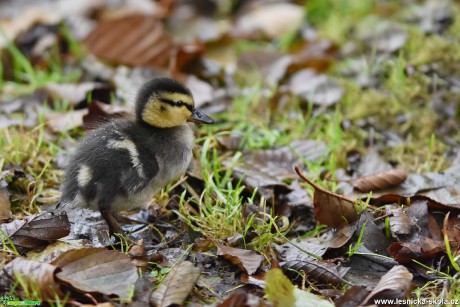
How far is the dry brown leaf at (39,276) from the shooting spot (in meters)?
2.90

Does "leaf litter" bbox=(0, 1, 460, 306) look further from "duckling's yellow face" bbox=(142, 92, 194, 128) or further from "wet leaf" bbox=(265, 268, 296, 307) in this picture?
"duckling's yellow face" bbox=(142, 92, 194, 128)

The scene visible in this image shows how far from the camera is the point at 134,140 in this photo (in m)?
3.62

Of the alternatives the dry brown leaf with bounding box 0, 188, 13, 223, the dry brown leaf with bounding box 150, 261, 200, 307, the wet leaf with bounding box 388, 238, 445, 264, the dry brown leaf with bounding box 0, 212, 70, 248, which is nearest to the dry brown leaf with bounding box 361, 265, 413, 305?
the wet leaf with bounding box 388, 238, 445, 264

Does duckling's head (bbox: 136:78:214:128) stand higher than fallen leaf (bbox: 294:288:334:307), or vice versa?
duckling's head (bbox: 136:78:214:128)

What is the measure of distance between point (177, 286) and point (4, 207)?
1134 mm

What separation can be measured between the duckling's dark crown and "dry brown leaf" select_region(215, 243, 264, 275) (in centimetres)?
87

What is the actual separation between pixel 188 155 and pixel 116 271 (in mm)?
892

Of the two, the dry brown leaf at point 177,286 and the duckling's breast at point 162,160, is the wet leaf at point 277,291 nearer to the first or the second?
the dry brown leaf at point 177,286

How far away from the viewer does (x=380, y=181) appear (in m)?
4.12

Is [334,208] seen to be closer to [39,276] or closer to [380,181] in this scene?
[380,181]

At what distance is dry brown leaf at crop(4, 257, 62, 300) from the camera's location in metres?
2.90

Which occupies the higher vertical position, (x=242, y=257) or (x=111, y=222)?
(x=111, y=222)

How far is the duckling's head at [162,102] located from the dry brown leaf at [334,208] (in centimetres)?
85

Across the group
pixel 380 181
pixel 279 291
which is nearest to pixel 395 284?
pixel 279 291
